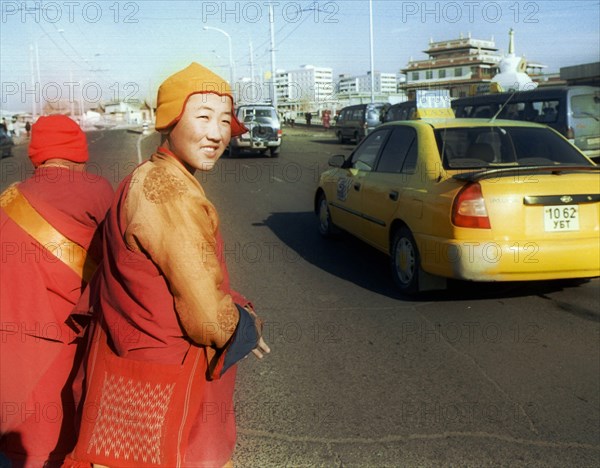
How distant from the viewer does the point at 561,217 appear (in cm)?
506

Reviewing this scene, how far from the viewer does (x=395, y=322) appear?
16.5 ft

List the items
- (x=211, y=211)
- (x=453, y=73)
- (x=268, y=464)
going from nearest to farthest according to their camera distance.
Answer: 1. (x=211, y=211)
2. (x=268, y=464)
3. (x=453, y=73)

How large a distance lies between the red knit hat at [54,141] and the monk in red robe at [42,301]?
14cm

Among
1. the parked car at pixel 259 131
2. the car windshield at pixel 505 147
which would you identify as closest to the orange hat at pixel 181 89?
the car windshield at pixel 505 147

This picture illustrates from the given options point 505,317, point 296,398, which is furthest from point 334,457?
point 505,317

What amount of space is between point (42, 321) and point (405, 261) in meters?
4.07

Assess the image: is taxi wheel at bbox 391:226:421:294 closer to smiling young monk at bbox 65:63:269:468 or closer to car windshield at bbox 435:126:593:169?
car windshield at bbox 435:126:593:169

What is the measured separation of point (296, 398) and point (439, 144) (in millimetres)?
2986

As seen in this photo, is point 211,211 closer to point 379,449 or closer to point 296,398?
point 379,449

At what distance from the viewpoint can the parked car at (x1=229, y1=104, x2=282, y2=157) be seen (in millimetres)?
23734

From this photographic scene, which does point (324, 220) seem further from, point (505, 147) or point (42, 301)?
point (42, 301)

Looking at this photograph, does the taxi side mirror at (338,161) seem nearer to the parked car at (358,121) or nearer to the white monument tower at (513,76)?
the white monument tower at (513,76)

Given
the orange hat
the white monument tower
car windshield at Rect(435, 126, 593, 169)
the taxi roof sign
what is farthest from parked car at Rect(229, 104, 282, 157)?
the orange hat

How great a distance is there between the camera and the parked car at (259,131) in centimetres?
2373
